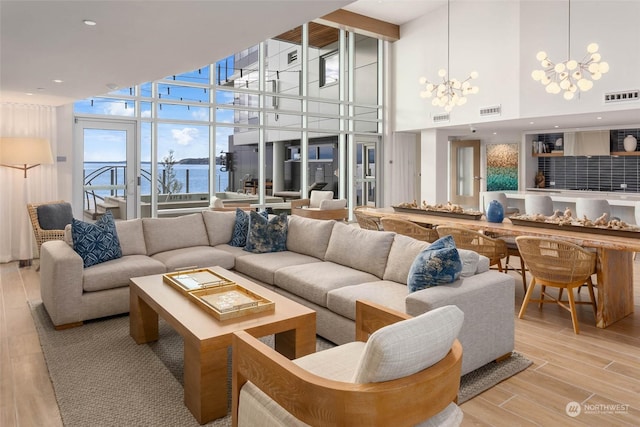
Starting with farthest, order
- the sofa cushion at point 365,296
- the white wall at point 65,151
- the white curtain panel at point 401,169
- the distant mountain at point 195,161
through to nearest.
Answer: the white curtain panel at point 401,169 < the distant mountain at point 195,161 < the white wall at point 65,151 < the sofa cushion at point 365,296

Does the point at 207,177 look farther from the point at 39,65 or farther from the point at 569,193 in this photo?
the point at 569,193

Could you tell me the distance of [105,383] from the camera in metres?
2.76

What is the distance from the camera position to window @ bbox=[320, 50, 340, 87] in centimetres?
1076

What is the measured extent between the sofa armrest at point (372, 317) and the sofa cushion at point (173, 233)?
10.2ft

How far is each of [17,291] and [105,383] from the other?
115 inches

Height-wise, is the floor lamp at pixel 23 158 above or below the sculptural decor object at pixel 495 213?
above

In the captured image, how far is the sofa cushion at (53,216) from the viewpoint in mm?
5879

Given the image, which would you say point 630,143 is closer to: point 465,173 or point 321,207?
point 465,173

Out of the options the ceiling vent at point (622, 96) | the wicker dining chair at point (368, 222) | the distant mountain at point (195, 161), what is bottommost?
the wicker dining chair at point (368, 222)

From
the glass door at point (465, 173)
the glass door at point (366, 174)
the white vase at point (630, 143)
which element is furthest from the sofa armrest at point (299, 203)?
the white vase at point (630, 143)

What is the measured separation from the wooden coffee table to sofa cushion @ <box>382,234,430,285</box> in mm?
1012

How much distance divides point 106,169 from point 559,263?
6.90 m

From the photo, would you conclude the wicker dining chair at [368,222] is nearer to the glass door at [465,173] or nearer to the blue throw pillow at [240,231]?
the blue throw pillow at [240,231]

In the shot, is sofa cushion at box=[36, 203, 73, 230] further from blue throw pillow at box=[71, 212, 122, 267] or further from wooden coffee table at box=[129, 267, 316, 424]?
wooden coffee table at box=[129, 267, 316, 424]
